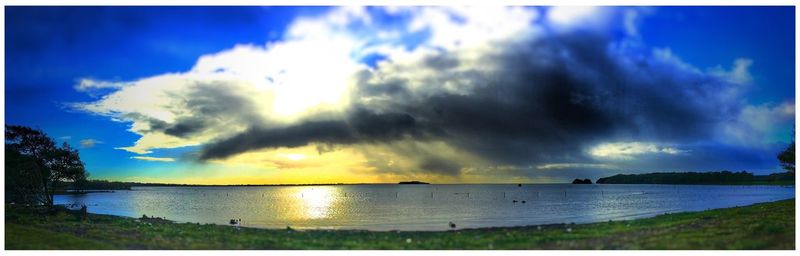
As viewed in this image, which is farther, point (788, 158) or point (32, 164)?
point (788, 158)

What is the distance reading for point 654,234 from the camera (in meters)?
29.4

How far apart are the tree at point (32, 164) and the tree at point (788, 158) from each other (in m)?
111

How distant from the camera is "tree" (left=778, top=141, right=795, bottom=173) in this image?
84562mm

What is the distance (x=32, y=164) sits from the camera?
6084cm

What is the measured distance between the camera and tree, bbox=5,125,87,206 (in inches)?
2397

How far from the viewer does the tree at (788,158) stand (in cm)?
8456

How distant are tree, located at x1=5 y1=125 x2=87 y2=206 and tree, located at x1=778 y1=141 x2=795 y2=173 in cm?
11098

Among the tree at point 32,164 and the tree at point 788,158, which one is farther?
the tree at point 788,158

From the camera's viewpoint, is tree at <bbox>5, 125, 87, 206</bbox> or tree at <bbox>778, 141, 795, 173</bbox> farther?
tree at <bbox>778, 141, 795, 173</bbox>

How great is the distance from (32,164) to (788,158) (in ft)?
369

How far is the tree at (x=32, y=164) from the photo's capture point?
60875 mm

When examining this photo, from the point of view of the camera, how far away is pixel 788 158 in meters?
85.2

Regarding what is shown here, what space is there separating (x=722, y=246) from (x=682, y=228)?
10.4 m

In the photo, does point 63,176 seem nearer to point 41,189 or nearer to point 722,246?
point 41,189
